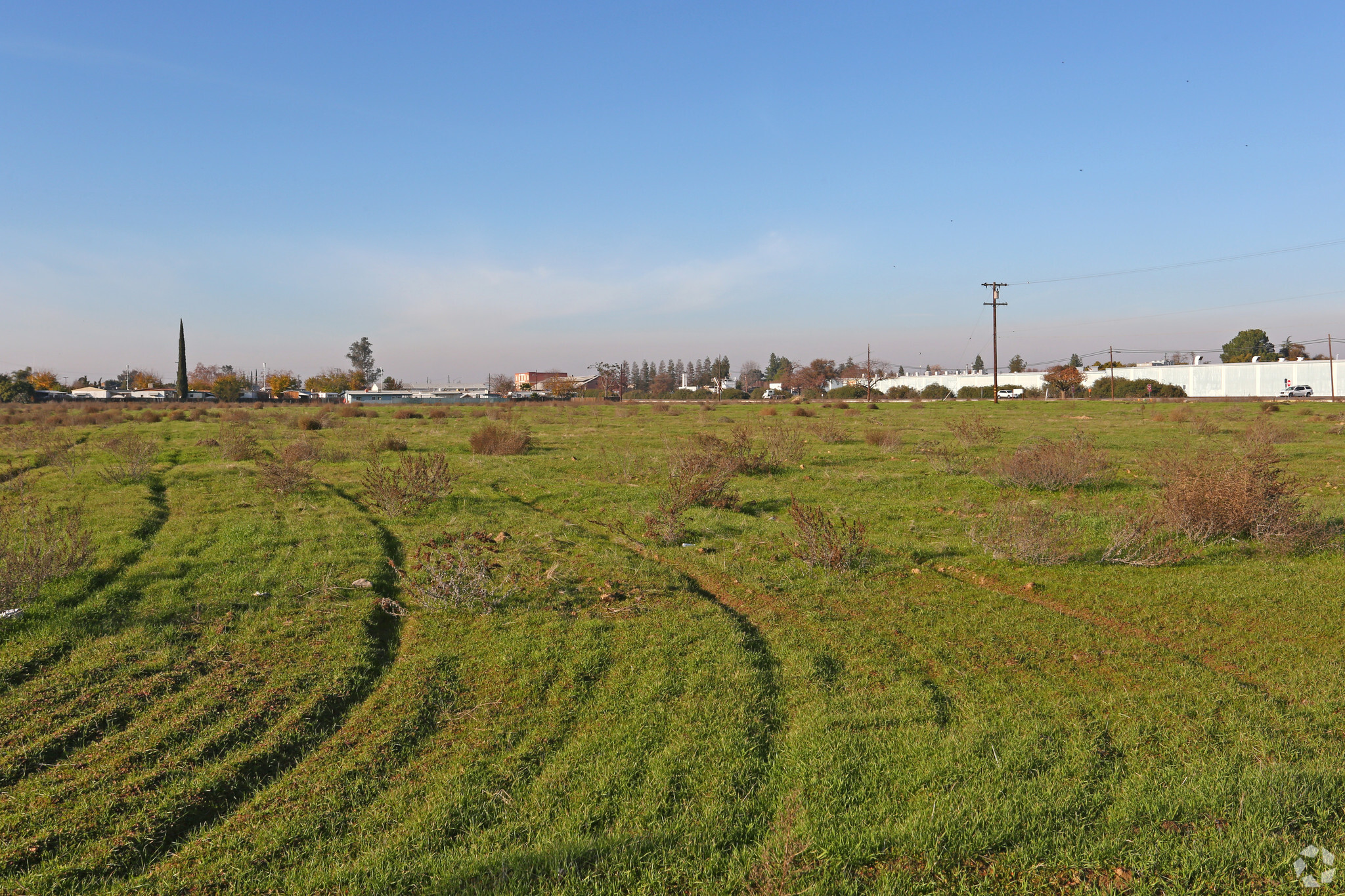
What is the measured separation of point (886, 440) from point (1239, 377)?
76.2m

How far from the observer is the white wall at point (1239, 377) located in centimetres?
6862

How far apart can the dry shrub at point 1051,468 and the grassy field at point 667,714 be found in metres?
2.53

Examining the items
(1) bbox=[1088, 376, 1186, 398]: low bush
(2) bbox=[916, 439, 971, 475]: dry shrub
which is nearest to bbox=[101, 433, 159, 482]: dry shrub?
(2) bbox=[916, 439, 971, 475]: dry shrub

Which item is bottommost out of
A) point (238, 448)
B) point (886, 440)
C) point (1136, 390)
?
point (886, 440)

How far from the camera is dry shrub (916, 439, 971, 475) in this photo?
55.3ft

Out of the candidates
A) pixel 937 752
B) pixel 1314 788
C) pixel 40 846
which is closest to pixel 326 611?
pixel 40 846

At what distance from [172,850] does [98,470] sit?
17.1 m

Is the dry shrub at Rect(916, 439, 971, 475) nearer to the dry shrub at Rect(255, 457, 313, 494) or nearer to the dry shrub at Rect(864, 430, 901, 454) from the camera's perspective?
the dry shrub at Rect(864, 430, 901, 454)

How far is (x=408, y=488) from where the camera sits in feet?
43.8

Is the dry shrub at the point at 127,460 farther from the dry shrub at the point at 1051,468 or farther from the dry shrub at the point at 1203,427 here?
the dry shrub at the point at 1203,427

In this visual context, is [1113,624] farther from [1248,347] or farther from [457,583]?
[1248,347]

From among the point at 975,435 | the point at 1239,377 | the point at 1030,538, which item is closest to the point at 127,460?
the point at 1030,538

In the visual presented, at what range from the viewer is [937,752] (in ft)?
15.3

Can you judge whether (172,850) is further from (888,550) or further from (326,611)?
(888,550)
